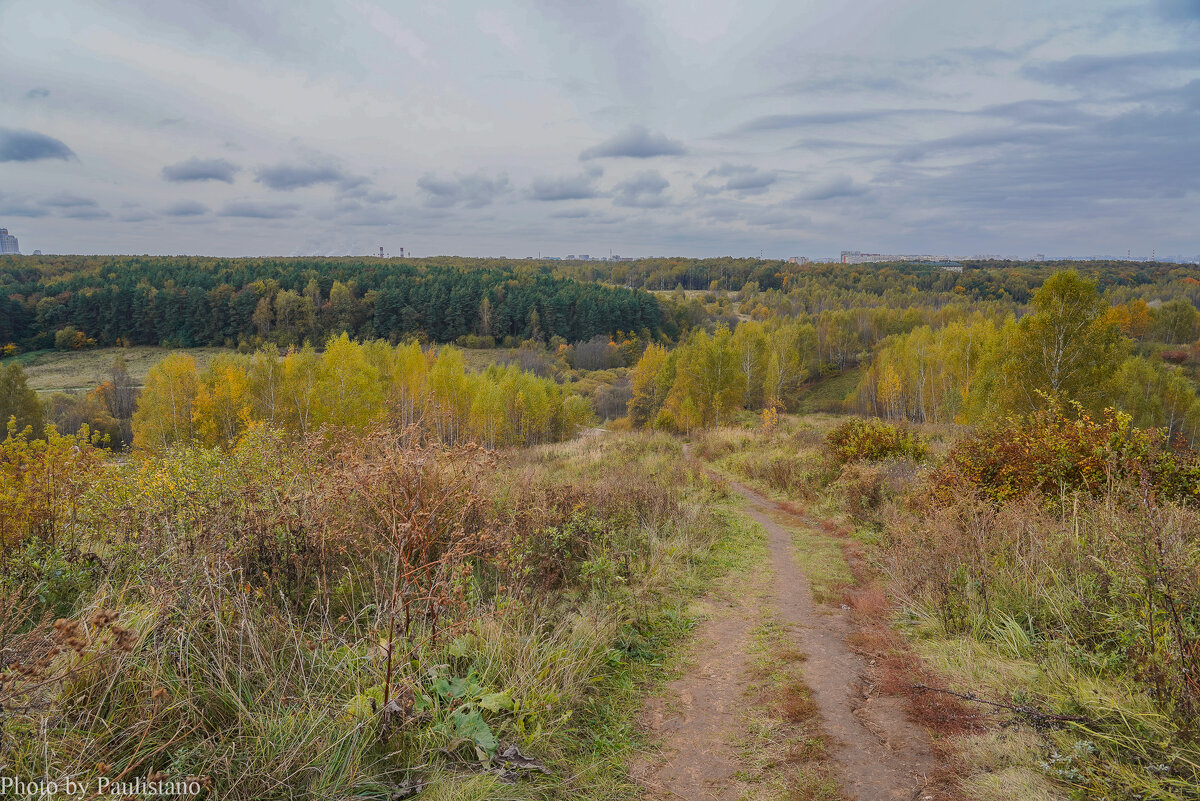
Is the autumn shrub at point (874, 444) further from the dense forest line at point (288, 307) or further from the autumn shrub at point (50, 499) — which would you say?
the dense forest line at point (288, 307)

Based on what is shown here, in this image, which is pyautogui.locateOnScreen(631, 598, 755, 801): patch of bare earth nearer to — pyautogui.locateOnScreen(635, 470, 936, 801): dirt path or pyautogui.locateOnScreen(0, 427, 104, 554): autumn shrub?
pyautogui.locateOnScreen(635, 470, 936, 801): dirt path

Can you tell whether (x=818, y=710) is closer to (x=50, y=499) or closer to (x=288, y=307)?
(x=50, y=499)

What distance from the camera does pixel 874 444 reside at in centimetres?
1388

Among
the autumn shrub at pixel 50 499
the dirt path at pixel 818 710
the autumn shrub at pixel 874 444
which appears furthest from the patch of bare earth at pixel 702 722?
the autumn shrub at pixel 874 444

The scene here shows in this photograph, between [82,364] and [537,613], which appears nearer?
[537,613]

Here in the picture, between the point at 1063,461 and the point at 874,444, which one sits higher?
the point at 1063,461

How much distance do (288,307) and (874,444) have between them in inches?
3850

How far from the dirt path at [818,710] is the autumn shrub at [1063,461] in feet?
10.1

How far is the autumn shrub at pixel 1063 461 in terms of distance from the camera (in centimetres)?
640


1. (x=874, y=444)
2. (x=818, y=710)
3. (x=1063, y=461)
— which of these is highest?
(x=1063, y=461)

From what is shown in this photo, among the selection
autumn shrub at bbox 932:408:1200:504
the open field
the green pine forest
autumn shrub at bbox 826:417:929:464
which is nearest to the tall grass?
the green pine forest

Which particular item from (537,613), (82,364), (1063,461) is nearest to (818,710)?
(537,613)

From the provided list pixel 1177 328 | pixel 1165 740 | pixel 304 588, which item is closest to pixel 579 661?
pixel 304 588

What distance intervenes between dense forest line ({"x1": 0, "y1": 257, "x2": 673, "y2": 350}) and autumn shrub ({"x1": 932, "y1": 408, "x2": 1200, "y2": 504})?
82934mm
